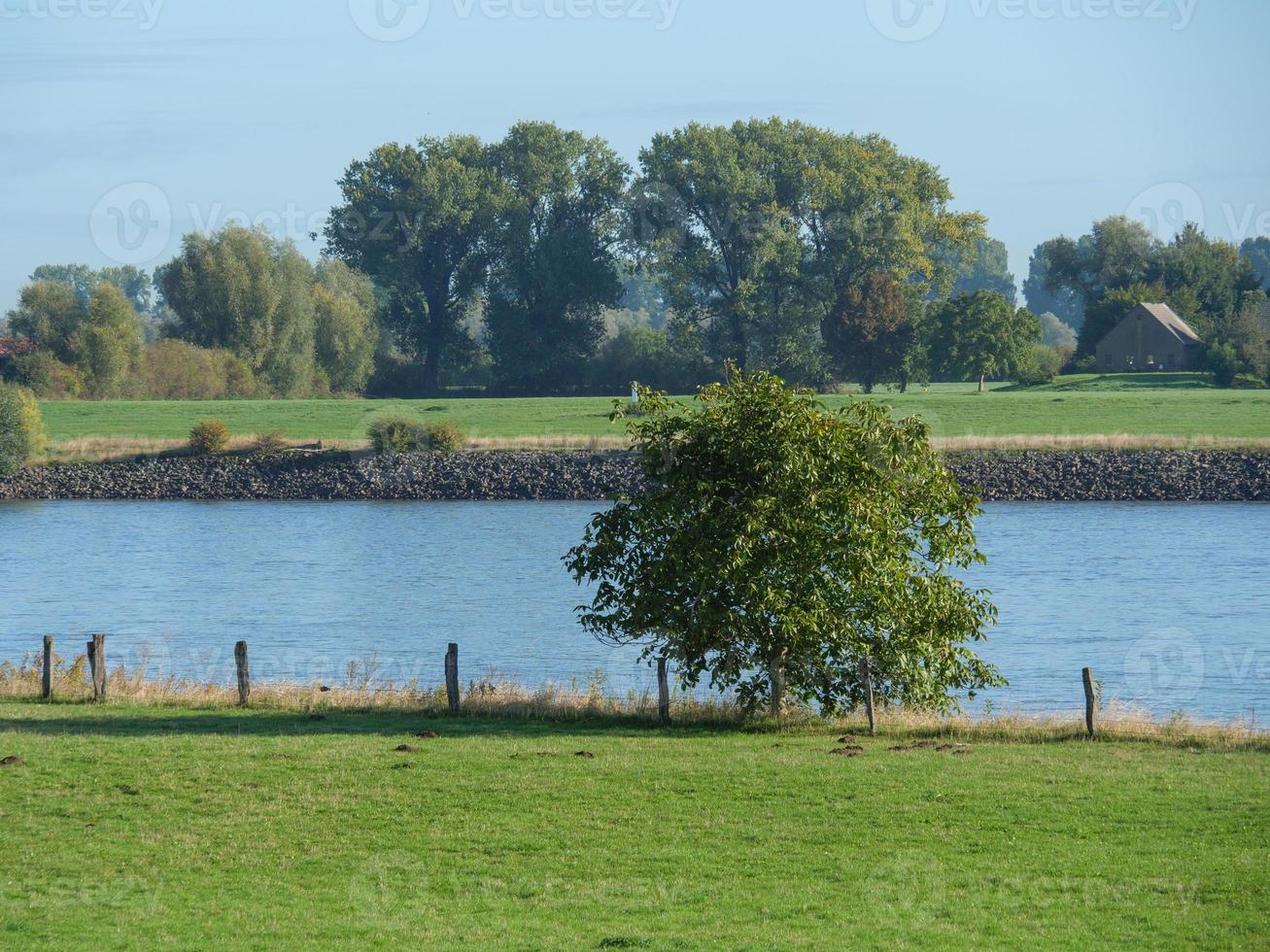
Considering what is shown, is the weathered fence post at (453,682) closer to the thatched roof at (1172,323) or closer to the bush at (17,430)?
the bush at (17,430)

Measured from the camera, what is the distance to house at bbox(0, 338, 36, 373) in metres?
107

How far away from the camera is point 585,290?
11538 cm

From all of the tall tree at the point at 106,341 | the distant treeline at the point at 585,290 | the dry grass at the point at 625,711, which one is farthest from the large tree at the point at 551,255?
the dry grass at the point at 625,711

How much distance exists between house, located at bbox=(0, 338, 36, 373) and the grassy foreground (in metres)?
94.2

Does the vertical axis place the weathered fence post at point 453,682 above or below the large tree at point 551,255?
below

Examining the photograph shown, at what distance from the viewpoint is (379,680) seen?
90.5 feet

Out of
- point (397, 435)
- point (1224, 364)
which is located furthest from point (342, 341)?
point (1224, 364)

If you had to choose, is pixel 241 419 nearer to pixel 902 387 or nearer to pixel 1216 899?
pixel 902 387

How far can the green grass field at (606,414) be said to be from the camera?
84.2 m

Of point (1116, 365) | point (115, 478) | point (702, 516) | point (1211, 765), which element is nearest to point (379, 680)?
point (702, 516)

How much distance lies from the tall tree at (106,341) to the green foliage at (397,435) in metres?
29.2

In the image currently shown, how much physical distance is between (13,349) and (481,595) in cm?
7732

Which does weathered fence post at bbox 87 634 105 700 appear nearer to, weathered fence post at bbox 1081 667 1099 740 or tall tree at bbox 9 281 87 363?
weathered fence post at bbox 1081 667 1099 740
